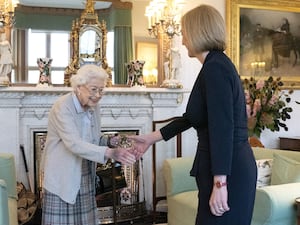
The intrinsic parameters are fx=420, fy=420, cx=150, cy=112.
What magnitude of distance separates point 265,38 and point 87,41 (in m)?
2.13

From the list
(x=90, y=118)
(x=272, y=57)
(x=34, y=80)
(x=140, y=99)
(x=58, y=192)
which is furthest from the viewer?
(x=272, y=57)

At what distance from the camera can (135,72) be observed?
14.2ft

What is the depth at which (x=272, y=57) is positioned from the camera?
5031mm

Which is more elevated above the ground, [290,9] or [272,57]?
[290,9]

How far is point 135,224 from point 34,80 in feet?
5.69

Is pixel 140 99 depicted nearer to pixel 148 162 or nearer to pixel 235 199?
pixel 148 162

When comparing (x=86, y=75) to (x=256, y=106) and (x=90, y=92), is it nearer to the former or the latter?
(x=90, y=92)

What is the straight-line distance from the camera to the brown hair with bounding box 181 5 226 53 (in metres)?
1.64

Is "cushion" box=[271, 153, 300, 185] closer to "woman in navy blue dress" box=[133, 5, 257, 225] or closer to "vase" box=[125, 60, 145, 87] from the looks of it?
"woman in navy blue dress" box=[133, 5, 257, 225]

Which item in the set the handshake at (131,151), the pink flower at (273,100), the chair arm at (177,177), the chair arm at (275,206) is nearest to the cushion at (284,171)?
the chair arm at (275,206)

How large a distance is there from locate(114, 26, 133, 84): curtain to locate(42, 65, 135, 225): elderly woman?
6.51 feet

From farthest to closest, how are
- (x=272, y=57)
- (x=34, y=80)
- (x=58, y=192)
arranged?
(x=272, y=57) < (x=34, y=80) < (x=58, y=192)

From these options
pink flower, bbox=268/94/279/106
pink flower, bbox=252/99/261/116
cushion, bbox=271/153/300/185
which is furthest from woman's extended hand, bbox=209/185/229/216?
pink flower, bbox=268/94/279/106

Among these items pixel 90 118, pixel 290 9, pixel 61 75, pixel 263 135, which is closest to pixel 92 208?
pixel 90 118
